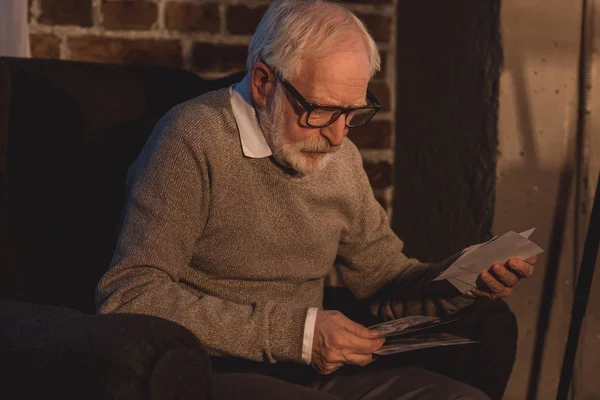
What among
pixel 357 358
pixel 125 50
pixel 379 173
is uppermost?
A: pixel 125 50

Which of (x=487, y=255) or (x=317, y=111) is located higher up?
(x=317, y=111)

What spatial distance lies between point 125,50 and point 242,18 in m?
0.31

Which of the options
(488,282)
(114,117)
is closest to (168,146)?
(114,117)

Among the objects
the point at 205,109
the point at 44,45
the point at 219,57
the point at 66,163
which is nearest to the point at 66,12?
the point at 44,45

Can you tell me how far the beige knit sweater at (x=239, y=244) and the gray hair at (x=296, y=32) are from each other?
0.13m

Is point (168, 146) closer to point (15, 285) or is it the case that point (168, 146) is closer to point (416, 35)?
point (15, 285)

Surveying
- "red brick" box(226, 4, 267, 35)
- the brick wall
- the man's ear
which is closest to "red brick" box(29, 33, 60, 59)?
the brick wall

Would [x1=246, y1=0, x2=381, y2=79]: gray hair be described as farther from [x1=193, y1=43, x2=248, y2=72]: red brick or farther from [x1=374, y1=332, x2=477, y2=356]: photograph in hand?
[x1=193, y1=43, x2=248, y2=72]: red brick

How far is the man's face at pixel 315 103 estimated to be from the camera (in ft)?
4.80

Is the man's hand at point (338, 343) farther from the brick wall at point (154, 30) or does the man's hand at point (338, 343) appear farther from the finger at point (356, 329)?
the brick wall at point (154, 30)

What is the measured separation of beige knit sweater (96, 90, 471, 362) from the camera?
4.37 ft

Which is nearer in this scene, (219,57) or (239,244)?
(239,244)

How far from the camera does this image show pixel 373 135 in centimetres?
231

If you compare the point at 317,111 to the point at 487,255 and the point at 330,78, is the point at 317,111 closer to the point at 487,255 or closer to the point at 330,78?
the point at 330,78
